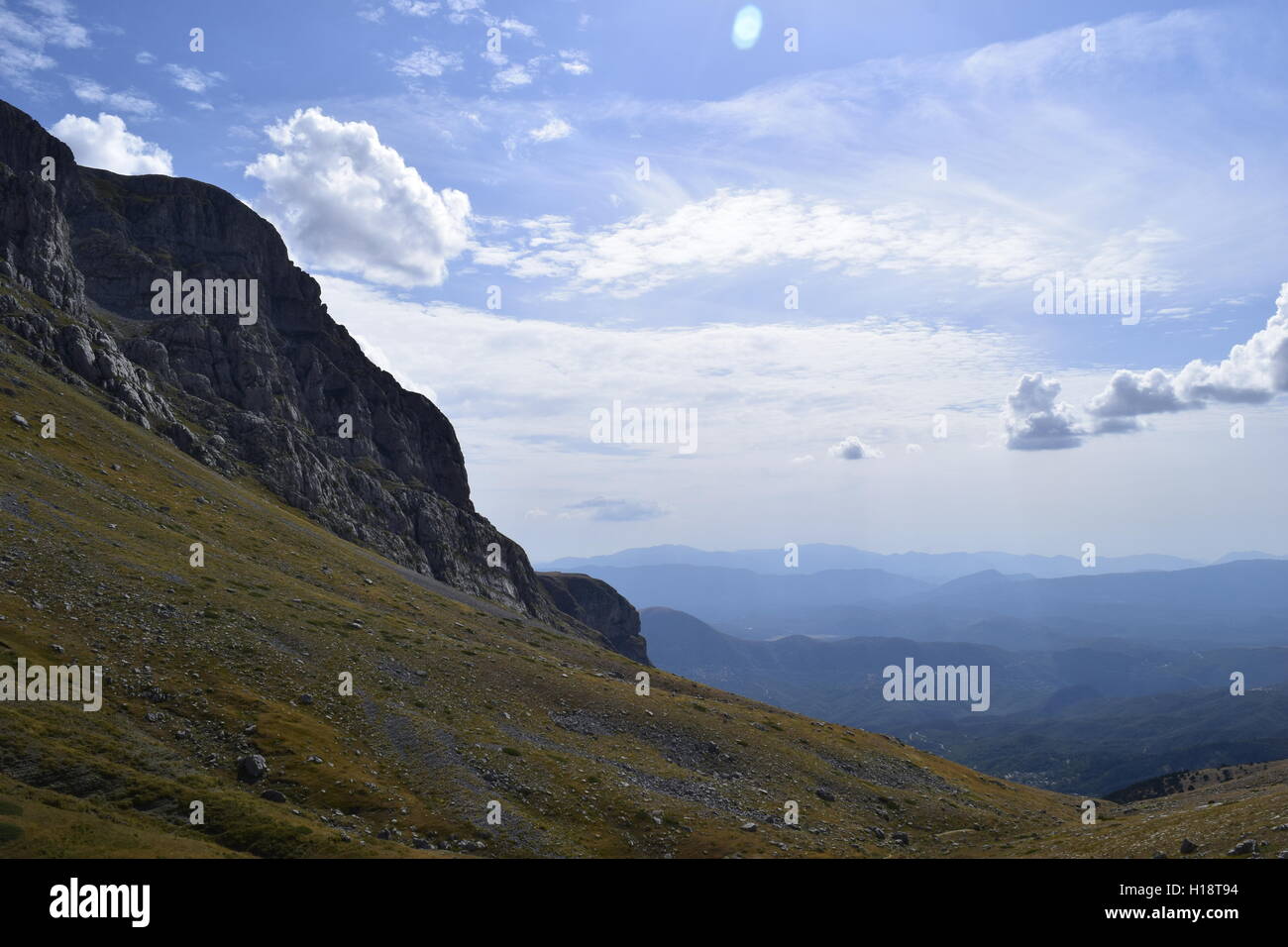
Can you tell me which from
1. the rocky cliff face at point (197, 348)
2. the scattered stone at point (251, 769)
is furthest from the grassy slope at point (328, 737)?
the rocky cliff face at point (197, 348)

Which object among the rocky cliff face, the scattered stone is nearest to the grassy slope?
the scattered stone

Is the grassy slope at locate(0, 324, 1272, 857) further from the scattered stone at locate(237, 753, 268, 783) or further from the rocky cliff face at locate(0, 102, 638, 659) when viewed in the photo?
the rocky cliff face at locate(0, 102, 638, 659)

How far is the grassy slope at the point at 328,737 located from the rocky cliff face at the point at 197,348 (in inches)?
1515

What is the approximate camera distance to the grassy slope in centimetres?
3600

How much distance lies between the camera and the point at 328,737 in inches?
1916

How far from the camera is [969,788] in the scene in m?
76.1

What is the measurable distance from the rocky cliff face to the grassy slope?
38492mm

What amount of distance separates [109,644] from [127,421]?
76826 millimetres

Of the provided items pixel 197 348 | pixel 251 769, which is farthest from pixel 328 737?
pixel 197 348

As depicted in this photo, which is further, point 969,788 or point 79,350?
point 79,350

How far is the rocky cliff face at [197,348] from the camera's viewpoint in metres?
124

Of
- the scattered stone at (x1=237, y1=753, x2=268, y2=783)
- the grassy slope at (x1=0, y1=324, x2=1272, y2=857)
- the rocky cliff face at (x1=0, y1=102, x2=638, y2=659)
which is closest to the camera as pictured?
the grassy slope at (x1=0, y1=324, x2=1272, y2=857)
